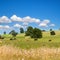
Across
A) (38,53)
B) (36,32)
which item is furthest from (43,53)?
(36,32)

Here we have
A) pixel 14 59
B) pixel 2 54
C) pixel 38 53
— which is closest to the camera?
pixel 14 59

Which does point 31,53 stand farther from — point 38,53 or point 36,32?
point 36,32

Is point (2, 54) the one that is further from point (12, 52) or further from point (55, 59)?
point (55, 59)

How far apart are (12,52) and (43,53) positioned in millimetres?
1555

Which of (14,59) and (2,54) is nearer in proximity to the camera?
(14,59)

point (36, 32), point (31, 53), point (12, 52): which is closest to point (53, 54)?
point (31, 53)

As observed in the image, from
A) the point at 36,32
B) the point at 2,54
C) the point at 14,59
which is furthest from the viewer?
the point at 36,32

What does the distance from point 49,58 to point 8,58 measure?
1.96 meters

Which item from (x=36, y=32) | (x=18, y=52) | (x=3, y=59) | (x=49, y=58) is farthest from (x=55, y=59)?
(x=36, y=32)

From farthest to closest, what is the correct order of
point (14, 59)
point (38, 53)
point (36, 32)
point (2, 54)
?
point (36, 32)
point (38, 53)
point (2, 54)
point (14, 59)

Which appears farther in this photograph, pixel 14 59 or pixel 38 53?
pixel 38 53

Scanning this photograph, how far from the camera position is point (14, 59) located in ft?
28.1

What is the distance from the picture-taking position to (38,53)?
1005cm

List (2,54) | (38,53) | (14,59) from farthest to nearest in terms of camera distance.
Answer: (38,53) → (2,54) → (14,59)
